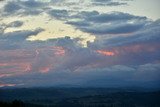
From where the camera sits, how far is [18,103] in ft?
589

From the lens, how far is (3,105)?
190m

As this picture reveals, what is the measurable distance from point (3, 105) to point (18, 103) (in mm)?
13877
